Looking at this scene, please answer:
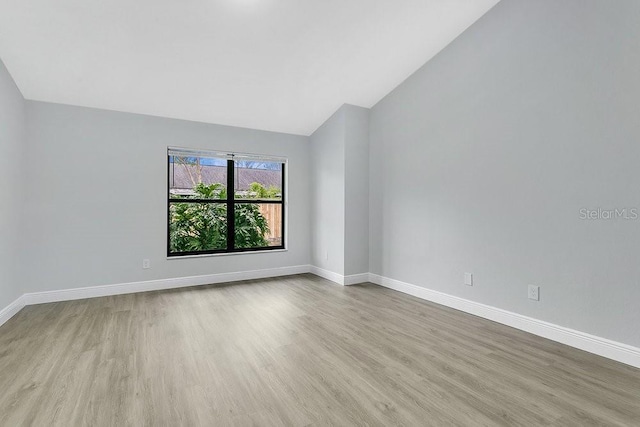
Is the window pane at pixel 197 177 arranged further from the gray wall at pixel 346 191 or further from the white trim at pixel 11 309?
the white trim at pixel 11 309

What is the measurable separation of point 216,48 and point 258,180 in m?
2.18

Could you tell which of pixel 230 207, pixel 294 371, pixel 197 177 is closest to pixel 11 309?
pixel 197 177

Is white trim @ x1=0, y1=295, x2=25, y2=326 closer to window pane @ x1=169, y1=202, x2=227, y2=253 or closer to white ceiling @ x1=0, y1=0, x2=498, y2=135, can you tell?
window pane @ x1=169, y1=202, x2=227, y2=253

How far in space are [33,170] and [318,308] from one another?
11.6ft

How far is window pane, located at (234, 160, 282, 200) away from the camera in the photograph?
4.84 meters

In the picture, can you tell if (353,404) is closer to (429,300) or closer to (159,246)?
(429,300)

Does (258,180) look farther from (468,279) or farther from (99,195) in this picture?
(468,279)

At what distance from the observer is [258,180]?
499cm

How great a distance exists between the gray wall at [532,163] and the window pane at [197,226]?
105 inches

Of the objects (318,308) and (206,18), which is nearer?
(206,18)

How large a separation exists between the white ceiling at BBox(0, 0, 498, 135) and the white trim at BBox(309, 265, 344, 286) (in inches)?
97.2

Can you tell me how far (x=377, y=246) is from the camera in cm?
444

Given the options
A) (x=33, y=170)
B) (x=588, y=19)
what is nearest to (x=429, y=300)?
(x=588, y=19)

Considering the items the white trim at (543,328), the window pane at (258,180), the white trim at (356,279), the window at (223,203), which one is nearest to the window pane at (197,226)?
the window at (223,203)
